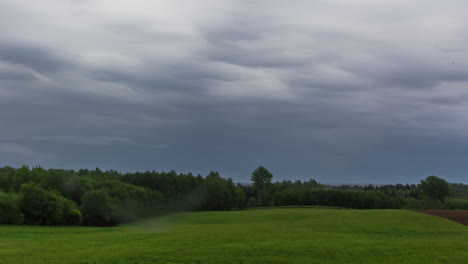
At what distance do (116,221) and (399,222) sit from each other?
52.8 m

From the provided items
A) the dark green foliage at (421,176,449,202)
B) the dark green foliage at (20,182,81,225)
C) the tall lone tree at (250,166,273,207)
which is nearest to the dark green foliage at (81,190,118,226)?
the dark green foliage at (20,182,81,225)

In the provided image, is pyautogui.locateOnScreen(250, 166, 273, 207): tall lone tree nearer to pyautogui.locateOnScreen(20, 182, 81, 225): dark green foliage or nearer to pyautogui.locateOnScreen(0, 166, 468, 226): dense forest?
pyautogui.locateOnScreen(0, 166, 468, 226): dense forest

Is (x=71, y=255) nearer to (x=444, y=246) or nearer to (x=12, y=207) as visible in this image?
(x=444, y=246)

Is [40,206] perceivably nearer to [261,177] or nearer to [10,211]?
[10,211]

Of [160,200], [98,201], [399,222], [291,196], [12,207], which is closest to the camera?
[399,222]

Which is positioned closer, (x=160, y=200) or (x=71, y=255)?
(x=71, y=255)

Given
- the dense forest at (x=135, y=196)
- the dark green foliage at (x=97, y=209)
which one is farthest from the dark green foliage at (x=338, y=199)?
the dark green foliage at (x=97, y=209)

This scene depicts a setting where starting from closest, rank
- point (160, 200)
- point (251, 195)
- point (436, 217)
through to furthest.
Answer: point (436, 217), point (160, 200), point (251, 195)

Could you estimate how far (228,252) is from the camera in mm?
27016

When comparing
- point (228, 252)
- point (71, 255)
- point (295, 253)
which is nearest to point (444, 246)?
point (295, 253)

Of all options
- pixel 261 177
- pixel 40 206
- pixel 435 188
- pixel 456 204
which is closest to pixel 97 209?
pixel 40 206

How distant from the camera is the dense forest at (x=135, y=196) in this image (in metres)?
66.9

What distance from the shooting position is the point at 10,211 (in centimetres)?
6209

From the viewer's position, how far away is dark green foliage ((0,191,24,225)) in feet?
201
